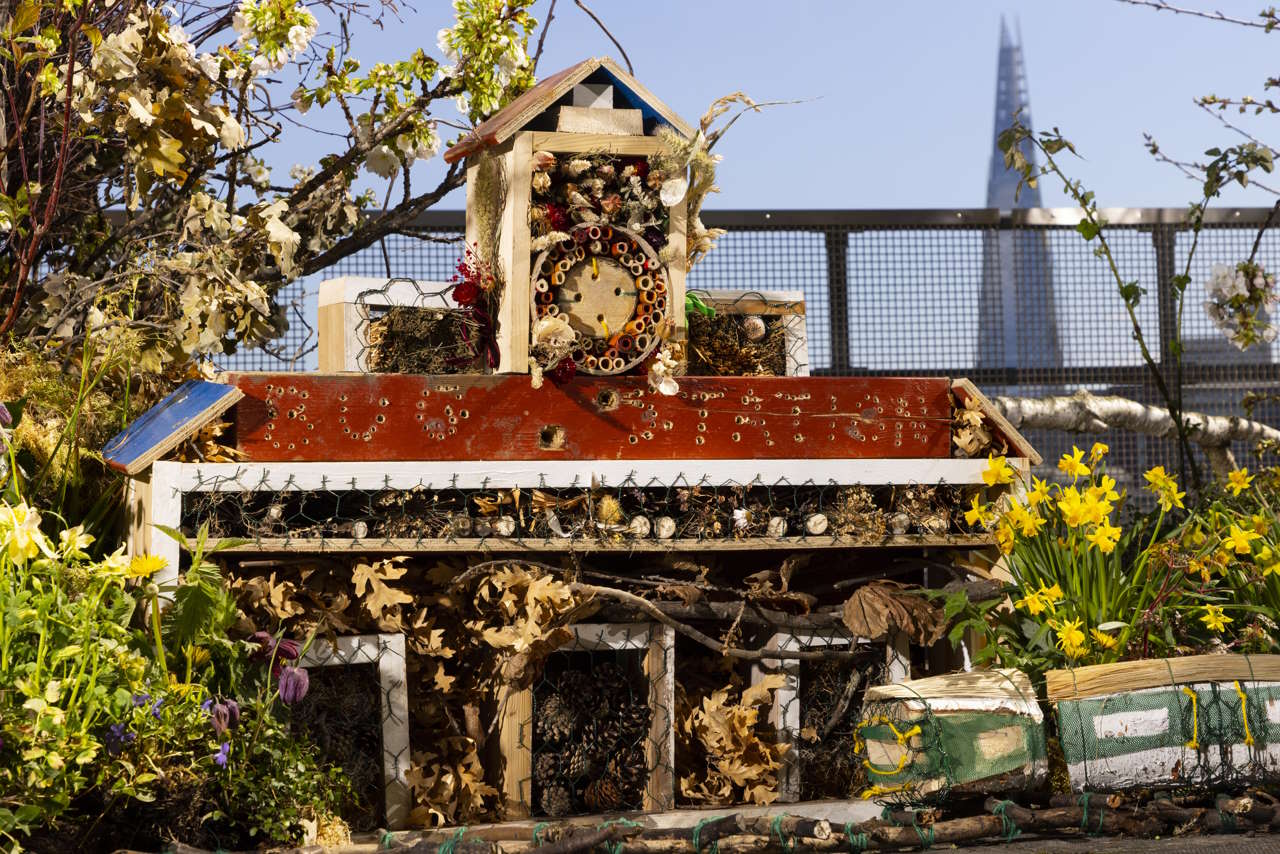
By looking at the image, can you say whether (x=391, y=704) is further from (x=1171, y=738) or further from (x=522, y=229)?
(x=1171, y=738)

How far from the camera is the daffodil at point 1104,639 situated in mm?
3309

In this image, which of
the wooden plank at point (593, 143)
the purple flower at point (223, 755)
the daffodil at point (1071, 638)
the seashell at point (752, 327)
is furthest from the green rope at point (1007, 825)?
the wooden plank at point (593, 143)

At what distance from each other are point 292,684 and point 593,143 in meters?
1.55

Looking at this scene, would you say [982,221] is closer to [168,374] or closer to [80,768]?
[168,374]

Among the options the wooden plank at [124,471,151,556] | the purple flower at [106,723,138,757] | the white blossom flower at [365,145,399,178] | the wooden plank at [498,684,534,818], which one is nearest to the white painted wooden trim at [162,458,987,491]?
the wooden plank at [124,471,151,556]

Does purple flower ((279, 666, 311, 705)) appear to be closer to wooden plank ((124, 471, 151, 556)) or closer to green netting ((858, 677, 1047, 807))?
wooden plank ((124, 471, 151, 556))

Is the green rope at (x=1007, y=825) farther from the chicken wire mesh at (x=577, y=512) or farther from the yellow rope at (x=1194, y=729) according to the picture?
the chicken wire mesh at (x=577, y=512)

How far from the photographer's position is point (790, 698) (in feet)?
12.5

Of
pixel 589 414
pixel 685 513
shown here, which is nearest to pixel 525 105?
pixel 589 414

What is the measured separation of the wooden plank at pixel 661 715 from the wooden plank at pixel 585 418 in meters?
0.50

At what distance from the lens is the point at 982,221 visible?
641cm

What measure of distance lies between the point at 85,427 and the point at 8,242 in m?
0.72

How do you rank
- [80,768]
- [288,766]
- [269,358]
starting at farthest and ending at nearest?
[269,358] → [288,766] → [80,768]

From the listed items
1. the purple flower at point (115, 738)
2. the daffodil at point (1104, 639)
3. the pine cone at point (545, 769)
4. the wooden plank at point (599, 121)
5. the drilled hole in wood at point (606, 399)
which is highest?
the wooden plank at point (599, 121)
